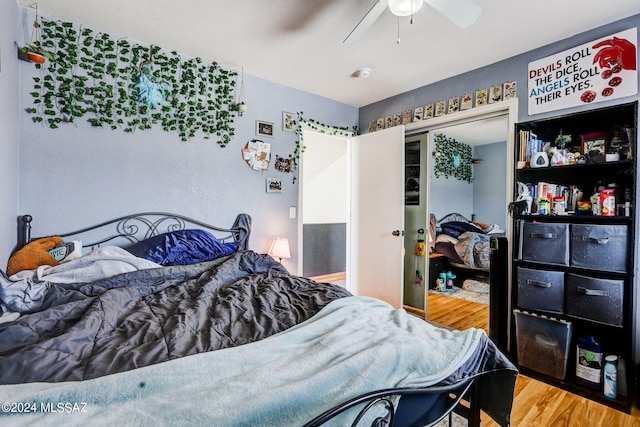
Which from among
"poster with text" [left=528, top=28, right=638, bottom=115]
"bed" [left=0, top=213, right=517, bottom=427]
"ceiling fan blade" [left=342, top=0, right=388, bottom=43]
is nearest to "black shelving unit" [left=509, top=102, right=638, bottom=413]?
"poster with text" [left=528, top=28, right=638, bottom=115]

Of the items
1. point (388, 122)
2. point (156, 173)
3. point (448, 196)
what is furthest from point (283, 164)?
point (448, 196)

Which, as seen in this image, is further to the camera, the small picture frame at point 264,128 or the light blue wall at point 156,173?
the small picture frame at point 264,128

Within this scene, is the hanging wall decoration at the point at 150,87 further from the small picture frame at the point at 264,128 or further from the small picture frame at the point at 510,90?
the small picture frame at the point at 510,90

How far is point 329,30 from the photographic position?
7.26 ft

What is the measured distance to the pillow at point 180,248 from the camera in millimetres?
2264

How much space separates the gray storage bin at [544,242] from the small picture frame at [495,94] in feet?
3.59

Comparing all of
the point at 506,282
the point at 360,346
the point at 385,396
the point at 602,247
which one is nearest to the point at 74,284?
the point at 360,346

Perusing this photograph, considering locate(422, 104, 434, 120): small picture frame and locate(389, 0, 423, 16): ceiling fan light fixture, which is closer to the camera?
locate(389, 0, 423, 16): ceiling fan light fixture

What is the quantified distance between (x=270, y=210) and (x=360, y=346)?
2278 millimetres

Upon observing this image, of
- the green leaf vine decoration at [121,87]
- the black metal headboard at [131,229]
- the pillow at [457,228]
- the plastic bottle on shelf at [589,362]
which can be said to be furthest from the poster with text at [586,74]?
the black metal headboard at [131,229]

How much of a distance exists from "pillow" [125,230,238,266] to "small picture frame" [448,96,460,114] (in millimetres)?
2431

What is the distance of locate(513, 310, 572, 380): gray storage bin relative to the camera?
207 cm

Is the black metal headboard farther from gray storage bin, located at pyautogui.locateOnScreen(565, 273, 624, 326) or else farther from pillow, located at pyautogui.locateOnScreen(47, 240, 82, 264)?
gray storage bin, located at pyautogui.locateOnScreen(565, 273, 624, 326)

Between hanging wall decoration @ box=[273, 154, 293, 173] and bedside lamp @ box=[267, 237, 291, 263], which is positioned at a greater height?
hanging wall decoration @ box=[273, 154, 293, 173]
